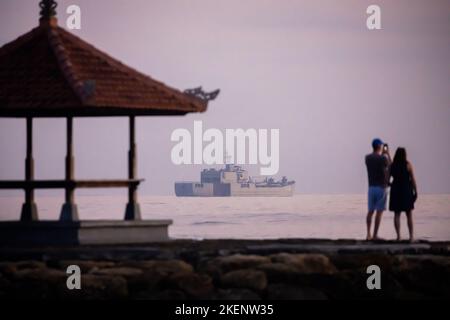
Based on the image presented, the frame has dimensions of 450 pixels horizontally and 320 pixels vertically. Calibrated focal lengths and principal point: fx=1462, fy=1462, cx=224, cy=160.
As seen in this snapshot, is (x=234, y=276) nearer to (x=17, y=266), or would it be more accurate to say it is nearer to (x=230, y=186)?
(x=17, y=266)

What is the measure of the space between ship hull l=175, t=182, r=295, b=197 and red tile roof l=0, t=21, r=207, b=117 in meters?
140

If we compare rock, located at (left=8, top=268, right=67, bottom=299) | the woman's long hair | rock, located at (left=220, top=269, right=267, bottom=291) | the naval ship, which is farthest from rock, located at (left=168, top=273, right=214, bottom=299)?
the naval ship

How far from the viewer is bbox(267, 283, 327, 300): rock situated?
23.6 metres

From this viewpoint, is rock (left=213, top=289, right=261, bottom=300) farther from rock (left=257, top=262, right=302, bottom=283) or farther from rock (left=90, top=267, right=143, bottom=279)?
rock (left=90, top=267, right=143, bottom=279)

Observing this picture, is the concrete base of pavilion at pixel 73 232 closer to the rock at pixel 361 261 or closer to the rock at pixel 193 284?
the rock at pixel 193 284

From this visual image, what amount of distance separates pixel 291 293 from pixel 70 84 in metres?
5.68

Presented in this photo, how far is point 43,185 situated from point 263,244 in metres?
4.11

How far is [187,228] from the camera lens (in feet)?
285

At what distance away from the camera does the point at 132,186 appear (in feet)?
89.7

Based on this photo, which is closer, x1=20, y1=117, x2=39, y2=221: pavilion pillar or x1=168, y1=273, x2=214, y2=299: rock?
x1=168, y1=273, x2=214, y2=299: rock

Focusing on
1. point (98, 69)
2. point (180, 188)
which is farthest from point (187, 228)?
point (180, 188)
